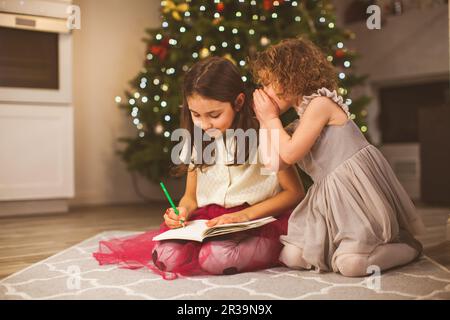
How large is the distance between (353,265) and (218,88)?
557 mm

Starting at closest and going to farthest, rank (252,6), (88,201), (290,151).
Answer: (290,151)
(252,6)
(88,201)

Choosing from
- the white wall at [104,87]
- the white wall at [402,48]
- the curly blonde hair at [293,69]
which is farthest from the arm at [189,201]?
the white wall at [402,48]

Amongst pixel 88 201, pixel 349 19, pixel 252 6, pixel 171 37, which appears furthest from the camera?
pixel 349 19

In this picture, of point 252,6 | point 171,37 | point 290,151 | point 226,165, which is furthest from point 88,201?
point 290,151

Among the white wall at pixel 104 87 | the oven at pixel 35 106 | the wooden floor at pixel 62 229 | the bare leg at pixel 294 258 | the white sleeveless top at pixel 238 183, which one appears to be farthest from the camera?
the white wall at pixel 104 87

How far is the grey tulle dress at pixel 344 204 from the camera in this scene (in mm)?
1258

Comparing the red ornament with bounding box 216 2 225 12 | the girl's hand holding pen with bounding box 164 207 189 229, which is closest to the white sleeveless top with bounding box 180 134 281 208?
the girl's hand holding pen with bounding box 164 207 189 229

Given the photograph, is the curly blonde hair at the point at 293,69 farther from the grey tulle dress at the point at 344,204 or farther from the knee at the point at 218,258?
the knee at the point at 218,258

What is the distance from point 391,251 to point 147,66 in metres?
2.13

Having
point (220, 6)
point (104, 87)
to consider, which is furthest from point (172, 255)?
point (104, 87)

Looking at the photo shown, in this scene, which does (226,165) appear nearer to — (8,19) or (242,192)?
(242,192)

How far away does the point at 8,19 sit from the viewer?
271 centimetres

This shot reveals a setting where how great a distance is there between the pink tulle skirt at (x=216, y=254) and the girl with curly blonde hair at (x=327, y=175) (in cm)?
5

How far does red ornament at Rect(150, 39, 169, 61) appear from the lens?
2943 mm
